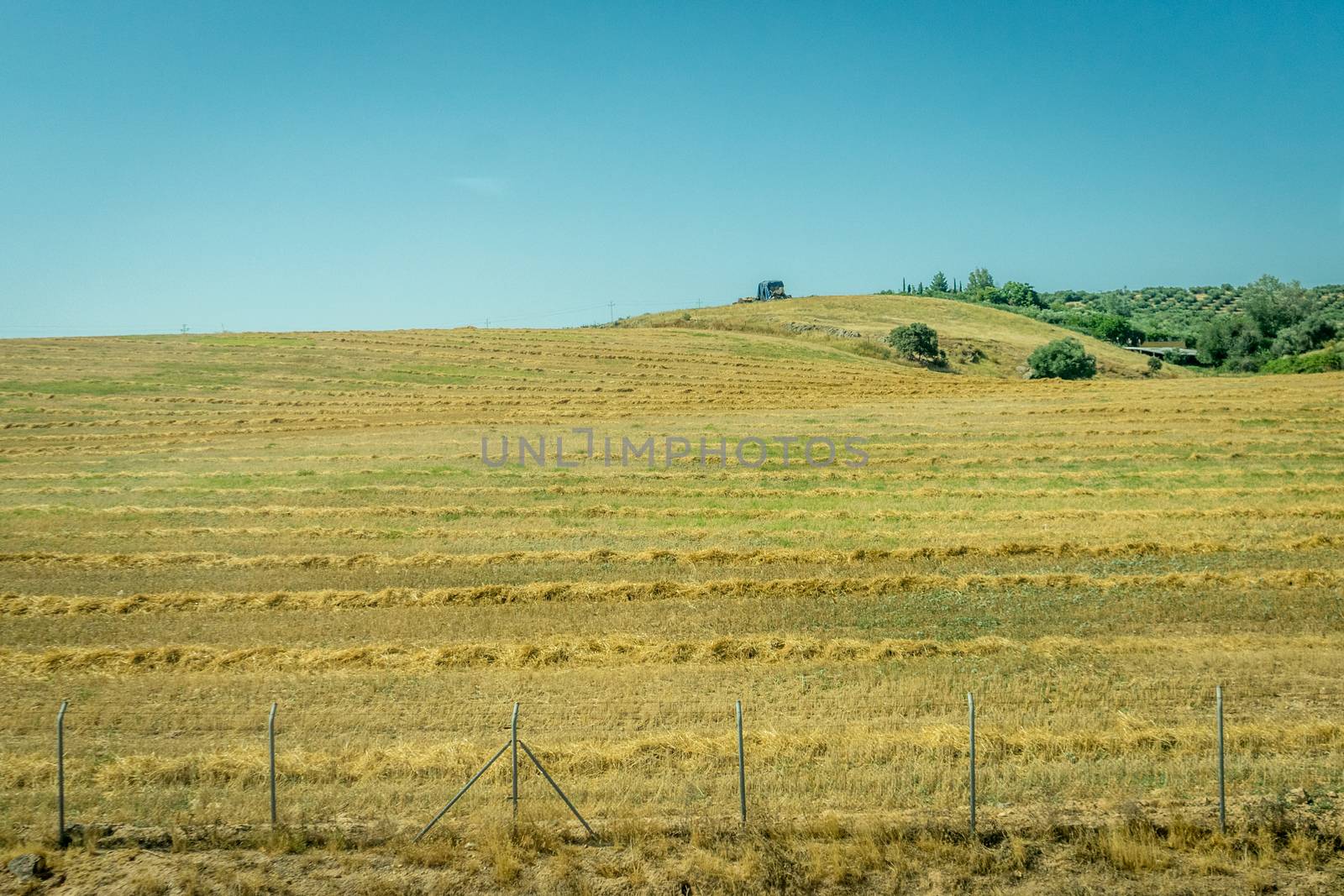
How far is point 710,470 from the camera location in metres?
32.6

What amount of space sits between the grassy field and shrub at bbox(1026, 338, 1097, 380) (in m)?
24.3

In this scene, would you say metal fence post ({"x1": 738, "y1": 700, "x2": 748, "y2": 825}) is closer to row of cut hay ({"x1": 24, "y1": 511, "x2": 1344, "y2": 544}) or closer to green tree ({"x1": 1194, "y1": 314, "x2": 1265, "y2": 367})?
row of cut hay ({"x1": 24, "y1": 511, "x2": 1344, "y2": 544})

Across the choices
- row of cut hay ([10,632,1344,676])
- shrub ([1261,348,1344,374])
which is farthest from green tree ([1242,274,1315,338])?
row of cut hay ([10,632,1344,676])

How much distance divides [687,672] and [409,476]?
739 inches

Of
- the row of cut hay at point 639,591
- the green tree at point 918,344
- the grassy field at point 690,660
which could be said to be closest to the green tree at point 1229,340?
the green tree at point 918,344

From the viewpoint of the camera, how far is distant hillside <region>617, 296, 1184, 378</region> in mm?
67875

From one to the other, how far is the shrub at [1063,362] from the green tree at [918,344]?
6578mm

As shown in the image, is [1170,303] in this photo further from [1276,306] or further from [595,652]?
[595,652]

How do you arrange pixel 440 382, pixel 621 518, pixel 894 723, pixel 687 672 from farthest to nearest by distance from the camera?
pixel 440 382
pixel 621 518
pixel 687 672
pixel 894 723

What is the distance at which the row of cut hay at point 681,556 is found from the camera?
21609 millimetres

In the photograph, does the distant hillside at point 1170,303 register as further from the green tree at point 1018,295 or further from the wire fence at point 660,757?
the wire fence at point 660,757

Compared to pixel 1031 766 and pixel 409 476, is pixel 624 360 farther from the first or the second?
pixel 1031 766

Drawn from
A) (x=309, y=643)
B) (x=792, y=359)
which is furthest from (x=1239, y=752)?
(x=792, y=359)

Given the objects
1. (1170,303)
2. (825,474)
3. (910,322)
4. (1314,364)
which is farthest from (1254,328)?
(1170,303)
